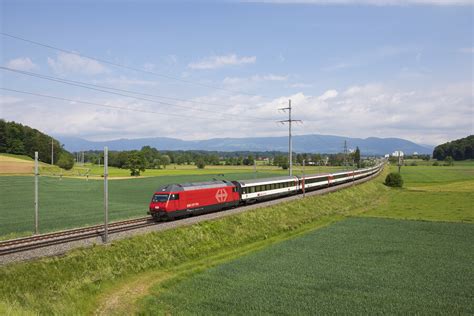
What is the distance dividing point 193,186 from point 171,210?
3.78 meters

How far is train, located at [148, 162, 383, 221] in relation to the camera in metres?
34.5

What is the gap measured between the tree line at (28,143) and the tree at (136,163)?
22089 mm

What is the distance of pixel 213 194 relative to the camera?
40188 millimetres

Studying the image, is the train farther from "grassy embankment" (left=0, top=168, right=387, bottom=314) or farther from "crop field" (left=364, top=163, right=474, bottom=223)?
"crop field" (left=364, top=163, right=474, bottom=223)

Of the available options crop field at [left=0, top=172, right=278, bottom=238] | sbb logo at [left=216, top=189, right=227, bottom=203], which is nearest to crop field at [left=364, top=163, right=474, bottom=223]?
sbb logo at [left=216, top=189, right=227, bottom=203]

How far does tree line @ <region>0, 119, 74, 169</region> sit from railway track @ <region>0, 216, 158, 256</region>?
104m

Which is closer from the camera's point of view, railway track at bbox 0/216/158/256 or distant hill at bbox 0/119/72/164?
railway track at bbox 0/216/158/256

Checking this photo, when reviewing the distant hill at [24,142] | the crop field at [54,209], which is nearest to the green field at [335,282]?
the crop field at [54,209]

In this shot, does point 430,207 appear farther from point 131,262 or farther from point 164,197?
point 131,262

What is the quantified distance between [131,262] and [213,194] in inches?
624

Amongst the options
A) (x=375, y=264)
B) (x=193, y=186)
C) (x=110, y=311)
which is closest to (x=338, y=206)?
(x=193, y=186)

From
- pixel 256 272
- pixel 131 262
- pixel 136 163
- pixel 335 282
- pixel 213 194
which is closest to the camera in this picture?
pixel 335 282

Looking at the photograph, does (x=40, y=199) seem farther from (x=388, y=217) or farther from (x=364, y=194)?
(x=364, y=194)

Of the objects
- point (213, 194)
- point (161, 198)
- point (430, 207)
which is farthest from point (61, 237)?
point (430, 207)
